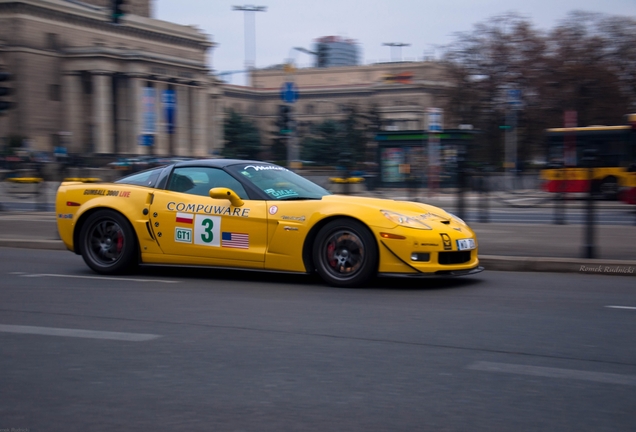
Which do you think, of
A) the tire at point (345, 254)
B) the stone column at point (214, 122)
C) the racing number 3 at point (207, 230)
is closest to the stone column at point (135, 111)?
the stone column at point (214, 122)

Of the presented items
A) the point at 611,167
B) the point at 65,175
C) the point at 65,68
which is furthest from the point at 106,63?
the point at 611,167

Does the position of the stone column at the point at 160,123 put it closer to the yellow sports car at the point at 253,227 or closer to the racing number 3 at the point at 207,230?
the yellow sports car at the point at 253,227

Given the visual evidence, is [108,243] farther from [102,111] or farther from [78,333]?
[102,111]

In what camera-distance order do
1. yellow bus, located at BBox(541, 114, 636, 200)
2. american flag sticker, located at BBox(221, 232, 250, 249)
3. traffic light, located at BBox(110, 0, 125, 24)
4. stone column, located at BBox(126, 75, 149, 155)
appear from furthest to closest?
1. stone column, located at BBox(126, 75, 149, 155)
2. yellow bus, located at BBox(541, 114, 636, 200)
3. traffic light, located at BBox(110, 0, 125, 24)
4. american flag sticker, located at BBox(221, 232, 250, 249)

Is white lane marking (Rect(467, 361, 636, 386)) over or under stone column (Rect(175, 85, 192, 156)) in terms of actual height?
under

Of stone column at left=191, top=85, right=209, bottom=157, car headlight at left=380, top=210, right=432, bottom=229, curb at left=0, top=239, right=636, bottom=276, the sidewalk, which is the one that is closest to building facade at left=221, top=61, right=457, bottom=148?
stone column at left=191, top=85, right=209, bottom=157

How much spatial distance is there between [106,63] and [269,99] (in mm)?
40351

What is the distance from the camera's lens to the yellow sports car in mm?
8000

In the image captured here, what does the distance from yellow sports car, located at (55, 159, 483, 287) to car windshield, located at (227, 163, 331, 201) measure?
1 cm

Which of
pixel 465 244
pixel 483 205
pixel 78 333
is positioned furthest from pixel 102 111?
pixel 78 333

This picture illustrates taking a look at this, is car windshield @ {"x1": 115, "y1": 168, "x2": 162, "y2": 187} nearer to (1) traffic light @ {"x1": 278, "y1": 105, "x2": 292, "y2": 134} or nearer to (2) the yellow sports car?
(2) the yellow sports car

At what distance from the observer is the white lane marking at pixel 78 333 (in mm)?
5855

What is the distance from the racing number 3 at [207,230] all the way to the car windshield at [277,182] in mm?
586

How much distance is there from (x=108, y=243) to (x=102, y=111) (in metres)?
81.9
